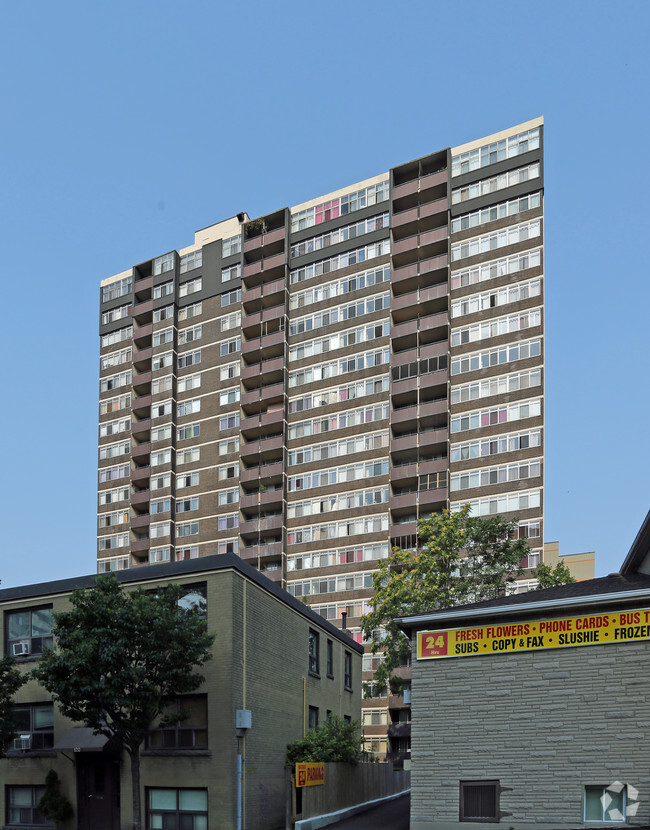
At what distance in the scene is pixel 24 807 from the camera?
32.7 m

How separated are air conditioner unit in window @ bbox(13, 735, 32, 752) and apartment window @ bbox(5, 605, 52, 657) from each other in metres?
2.81

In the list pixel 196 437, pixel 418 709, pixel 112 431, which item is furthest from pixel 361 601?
pixel 418 709

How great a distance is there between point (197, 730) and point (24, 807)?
814 centimetres

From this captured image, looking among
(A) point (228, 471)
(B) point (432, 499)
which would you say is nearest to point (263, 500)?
(A) point (228, 471)

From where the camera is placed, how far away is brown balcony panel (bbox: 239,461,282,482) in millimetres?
93562

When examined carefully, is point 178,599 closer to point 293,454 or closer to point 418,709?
point 418,709

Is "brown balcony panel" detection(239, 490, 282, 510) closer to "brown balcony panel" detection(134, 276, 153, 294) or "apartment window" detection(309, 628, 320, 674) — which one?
"brown balcony panel" detection(134, 276, 153, 294)

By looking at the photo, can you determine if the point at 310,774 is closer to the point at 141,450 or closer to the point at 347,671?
the point at 347,671

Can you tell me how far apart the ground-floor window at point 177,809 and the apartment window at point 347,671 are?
51.6ft

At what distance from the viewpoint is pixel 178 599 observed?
98.9ft

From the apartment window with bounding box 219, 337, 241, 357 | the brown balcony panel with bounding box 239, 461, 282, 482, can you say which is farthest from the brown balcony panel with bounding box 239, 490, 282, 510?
the apartment window with bounding box 219, 337, 241, 357

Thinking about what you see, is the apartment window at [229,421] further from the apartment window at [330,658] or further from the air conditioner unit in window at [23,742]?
the air conditioner unit in window at [23,742]

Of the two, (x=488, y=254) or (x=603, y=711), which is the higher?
(x=488, y=254)

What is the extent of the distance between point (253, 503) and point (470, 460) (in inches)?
956
